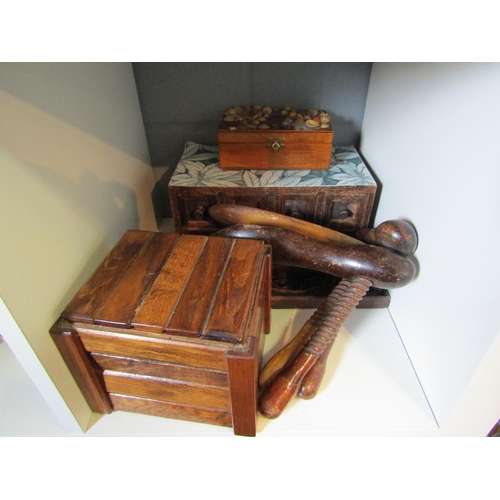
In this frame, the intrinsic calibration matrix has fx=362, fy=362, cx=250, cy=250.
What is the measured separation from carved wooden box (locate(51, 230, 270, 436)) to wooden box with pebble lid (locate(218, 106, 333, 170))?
311mm

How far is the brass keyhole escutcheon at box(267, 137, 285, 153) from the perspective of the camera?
3.08ft

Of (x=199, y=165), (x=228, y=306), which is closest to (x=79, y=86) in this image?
(x=199, y=165)

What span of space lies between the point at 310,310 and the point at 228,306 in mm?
421

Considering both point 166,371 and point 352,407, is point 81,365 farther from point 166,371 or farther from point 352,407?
point 352,407

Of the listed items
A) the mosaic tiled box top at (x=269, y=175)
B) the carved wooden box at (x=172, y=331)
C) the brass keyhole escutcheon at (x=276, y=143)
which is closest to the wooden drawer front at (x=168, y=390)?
the carved wooden box at (x=172, y=331)

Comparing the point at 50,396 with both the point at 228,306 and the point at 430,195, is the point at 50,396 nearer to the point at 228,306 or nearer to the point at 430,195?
the point at 228,306

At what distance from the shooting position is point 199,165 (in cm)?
103

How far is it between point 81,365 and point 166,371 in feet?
0.50

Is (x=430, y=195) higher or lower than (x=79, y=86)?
lower

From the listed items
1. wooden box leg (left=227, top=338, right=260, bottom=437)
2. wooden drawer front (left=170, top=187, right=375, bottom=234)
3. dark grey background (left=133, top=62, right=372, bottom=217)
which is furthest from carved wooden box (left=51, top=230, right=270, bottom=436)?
dark grey background (left=133, top=62, right=372, bottom=217)

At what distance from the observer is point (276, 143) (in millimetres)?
944

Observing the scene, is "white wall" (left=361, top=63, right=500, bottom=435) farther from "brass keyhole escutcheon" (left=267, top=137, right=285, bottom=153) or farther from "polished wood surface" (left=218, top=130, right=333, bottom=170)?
"brass keyhole escutcheon" (left=267, top=137, right=285, bottom=153)

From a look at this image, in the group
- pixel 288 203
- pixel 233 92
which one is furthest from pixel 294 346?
pixel 233 92

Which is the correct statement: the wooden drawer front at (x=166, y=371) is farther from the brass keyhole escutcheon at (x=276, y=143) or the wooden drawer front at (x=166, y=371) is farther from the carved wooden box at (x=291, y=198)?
the brass keyhole escutcheon at (x=276, y=143)
